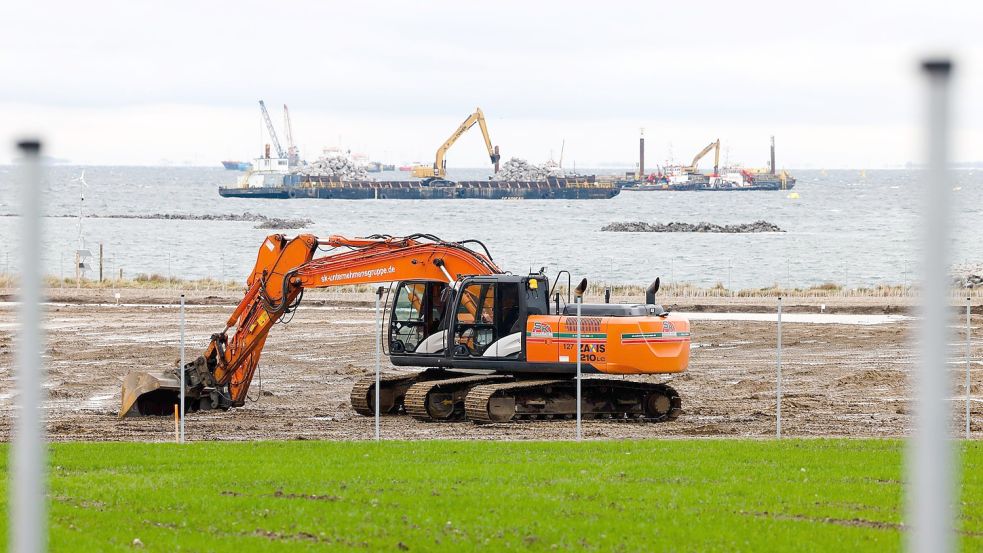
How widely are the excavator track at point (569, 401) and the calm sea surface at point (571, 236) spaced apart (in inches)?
793

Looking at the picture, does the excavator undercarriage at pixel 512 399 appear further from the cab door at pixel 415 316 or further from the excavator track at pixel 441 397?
the cab door at pixel 415 316

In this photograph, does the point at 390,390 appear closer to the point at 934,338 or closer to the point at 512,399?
the point at 512,399

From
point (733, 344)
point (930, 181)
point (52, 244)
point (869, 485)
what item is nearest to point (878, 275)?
point (733, 344)

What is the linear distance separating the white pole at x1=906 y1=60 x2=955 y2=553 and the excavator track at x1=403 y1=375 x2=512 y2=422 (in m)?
18.3

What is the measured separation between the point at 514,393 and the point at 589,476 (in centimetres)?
686

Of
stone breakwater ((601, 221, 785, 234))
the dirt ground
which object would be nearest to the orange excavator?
the dirt ground

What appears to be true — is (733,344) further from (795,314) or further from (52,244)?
(52,244)

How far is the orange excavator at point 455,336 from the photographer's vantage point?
2233cm

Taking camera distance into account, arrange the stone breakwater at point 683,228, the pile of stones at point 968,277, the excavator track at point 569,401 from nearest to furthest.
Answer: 1. the excavator track at point 569,401
2. the pile of stones at point 968,277
3. the stone breakwater at point 683,228

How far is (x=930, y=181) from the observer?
486 centimetres

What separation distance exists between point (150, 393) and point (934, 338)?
1961cm

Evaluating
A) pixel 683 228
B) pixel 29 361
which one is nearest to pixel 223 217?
pixel 683 228

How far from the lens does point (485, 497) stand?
47.4 feet

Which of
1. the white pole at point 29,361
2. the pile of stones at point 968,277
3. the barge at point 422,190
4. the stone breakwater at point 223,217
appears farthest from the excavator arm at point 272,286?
the barge at point 422,190
